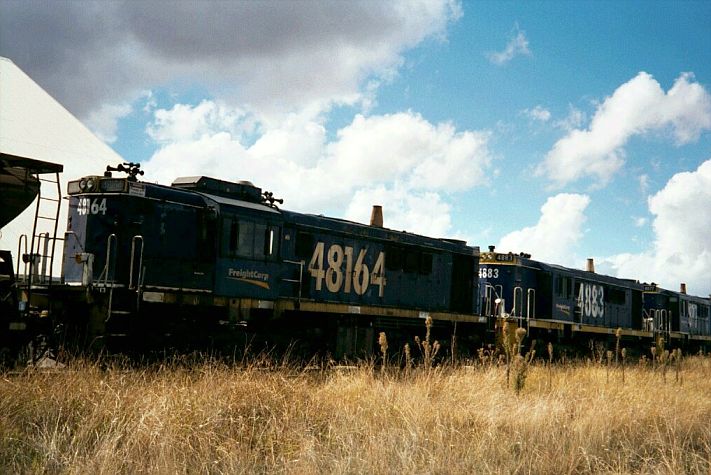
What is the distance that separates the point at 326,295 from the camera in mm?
17812

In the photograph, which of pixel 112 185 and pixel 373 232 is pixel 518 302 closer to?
pixel 373 232

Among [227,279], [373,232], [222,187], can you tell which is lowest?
[227,279]

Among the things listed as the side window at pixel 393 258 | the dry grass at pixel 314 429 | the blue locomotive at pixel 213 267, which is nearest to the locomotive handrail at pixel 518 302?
the side window at pixel 393 258

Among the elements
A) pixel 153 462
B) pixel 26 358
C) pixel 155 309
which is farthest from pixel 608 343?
pixel 153 462

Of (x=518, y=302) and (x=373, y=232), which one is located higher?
(x=373, y=232)

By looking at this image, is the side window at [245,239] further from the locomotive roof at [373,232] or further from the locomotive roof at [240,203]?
the locomotive roof at [373,232]

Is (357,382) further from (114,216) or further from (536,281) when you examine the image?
(536,281)

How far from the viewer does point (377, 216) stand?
69.3 feet

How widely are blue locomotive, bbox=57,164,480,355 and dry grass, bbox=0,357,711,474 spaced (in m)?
2.66

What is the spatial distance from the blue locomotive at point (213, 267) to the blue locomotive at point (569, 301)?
226 inches

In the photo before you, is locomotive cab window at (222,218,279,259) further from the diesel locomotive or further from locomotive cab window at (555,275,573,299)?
locomotive cab window at (555,275,573,299)

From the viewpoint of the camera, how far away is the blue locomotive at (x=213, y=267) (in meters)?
13.6

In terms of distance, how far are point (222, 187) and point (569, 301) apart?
51.7 ft

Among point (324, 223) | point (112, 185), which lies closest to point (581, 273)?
point (324, 223)
